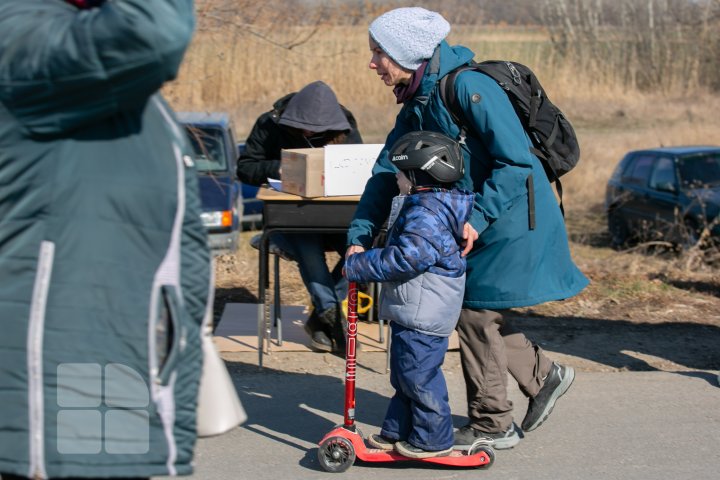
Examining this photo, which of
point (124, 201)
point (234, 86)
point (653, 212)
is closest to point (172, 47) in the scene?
point (124, 201)

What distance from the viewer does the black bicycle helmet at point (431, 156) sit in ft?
13.3

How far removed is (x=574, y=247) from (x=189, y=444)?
12070 millimetres

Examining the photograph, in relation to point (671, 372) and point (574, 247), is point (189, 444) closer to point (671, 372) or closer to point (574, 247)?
point (671, 372)

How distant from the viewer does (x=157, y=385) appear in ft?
7.54

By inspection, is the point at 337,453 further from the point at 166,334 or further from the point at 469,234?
the point at 166,334

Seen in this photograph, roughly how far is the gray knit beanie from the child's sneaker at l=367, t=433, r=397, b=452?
154 cm

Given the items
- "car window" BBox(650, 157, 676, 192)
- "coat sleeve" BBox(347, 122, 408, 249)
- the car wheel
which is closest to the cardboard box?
"coat sleeve" BBox(347, 122, 408, 249)

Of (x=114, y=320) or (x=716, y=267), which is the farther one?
(x=716, y=267)

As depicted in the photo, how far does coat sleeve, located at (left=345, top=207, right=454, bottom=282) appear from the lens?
4020 mm

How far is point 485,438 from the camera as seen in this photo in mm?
4488

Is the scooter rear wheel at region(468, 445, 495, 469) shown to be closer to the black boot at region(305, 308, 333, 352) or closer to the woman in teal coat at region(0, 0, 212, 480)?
Result: the black boot at region(305, 308, 333, 352)

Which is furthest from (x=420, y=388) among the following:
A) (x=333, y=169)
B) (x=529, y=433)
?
(x=333, y=169)

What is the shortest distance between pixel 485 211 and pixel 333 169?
5.02 ft

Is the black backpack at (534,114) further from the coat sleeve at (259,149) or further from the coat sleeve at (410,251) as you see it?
the coat sleeve at (259,149)
